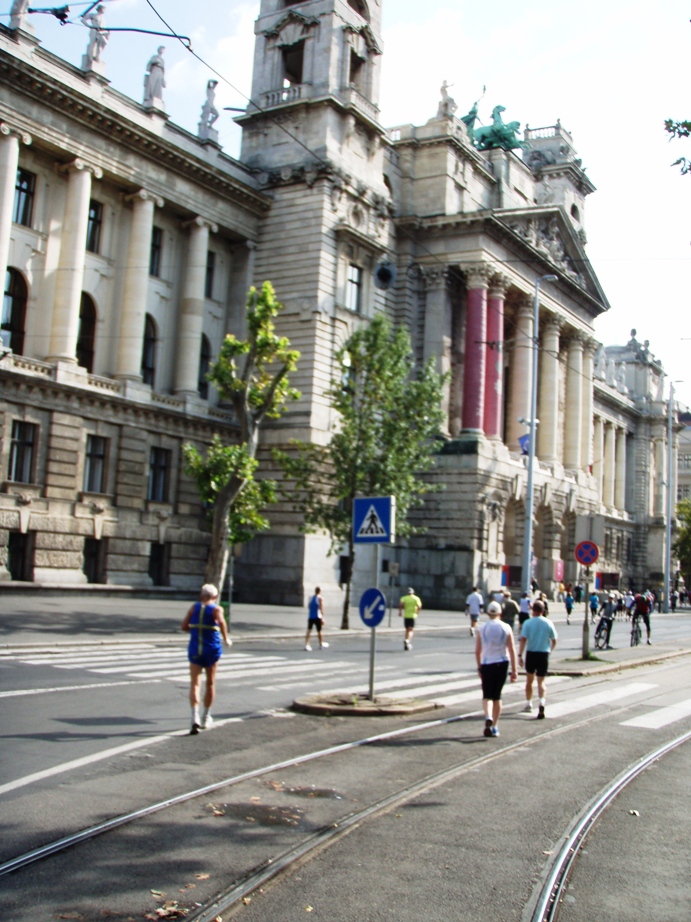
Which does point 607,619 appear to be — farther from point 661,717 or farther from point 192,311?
point 192,311

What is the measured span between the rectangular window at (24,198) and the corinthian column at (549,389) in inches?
1298

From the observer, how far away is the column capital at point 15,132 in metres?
33.1

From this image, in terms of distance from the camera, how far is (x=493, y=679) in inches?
492

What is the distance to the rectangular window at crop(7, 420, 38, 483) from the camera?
33.5 m

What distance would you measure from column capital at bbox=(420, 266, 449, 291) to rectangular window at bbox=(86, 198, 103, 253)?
1840 cm

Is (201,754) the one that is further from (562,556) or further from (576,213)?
(576,213)

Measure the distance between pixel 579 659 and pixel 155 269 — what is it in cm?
A: 2593

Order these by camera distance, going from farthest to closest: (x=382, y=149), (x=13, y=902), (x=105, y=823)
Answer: (x=382, y=149)
(x=105, y=823)
(x=13, y=902)

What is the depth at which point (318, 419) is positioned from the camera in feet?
140

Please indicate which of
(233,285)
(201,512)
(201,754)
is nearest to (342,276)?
(233,285)

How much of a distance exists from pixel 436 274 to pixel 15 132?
23.7 m

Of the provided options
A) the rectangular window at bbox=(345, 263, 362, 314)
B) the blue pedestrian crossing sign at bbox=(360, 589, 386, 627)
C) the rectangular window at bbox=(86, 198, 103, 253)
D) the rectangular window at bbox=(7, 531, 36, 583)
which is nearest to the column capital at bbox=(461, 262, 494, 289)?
the rectangular window at bbox=(345, 263, 362, 314)

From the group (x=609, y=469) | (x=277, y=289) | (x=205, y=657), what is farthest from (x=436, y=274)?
(x=205, y=657)

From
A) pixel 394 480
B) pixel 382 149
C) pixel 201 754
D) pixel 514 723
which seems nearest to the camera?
pixel 201 754
